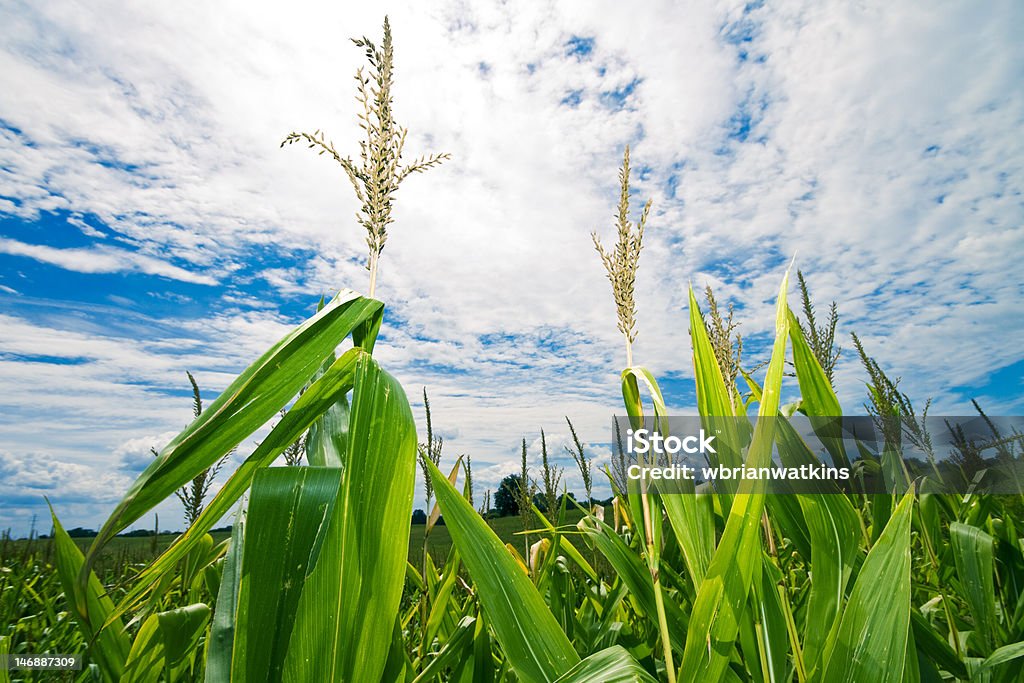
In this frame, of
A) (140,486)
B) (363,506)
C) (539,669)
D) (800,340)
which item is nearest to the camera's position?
(140,486)

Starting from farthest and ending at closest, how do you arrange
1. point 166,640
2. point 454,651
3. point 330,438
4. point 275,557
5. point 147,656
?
point 147,656, point 454,651, point 166,640, point 330,438, point 275,557

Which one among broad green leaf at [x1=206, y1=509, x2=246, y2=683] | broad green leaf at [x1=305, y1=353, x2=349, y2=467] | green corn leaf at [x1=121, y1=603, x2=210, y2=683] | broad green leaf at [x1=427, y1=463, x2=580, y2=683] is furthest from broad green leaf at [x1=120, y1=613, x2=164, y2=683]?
broad green leaf at [x1=427, y1=463, x2=580, y2=683]

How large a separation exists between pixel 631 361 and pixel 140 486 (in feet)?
3.60

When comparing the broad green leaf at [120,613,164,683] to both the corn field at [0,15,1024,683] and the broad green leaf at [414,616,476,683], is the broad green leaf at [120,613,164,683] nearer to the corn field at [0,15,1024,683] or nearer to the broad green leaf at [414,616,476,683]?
the corn field at [0,15,1024,683]

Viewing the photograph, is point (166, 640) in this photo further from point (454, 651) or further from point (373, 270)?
point (373, 270)

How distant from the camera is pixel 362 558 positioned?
33.8 inches

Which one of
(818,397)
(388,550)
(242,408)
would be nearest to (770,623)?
(818,397)

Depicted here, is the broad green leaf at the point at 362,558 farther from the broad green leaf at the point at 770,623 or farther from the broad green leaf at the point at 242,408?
the broad green leaf at the point at 770,623

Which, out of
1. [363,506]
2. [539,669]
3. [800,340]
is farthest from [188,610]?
[800,340]

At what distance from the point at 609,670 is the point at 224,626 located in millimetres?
652

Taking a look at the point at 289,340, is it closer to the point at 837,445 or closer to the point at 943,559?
the point at 837,445

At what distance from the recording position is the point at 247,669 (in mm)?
765

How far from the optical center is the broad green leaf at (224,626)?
0.87 m

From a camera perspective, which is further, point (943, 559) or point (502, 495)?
point (502, 495)
